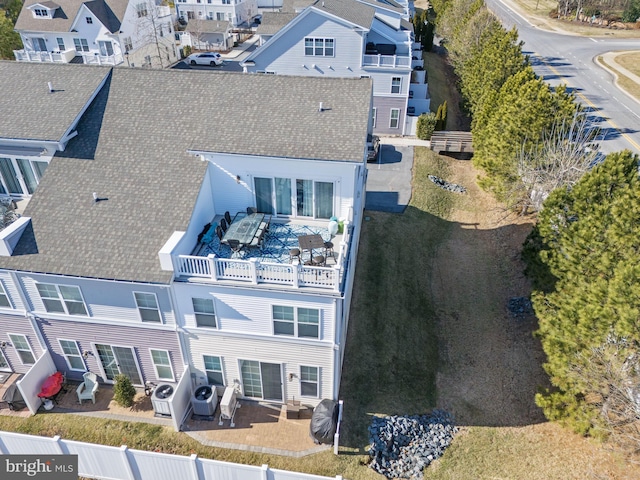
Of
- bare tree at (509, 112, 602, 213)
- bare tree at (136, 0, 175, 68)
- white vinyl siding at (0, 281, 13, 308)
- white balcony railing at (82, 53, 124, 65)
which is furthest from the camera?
bare tree at (136, 0, 175, 68)

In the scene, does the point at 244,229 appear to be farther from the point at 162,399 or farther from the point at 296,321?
the point at 162,399

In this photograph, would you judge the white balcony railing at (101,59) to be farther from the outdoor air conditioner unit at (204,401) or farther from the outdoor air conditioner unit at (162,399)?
the outdoor air conditioner unit at (204,401)

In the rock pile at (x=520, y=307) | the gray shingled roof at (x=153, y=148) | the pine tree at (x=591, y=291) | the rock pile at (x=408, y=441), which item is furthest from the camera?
the rock pile at (x=520, y=307)

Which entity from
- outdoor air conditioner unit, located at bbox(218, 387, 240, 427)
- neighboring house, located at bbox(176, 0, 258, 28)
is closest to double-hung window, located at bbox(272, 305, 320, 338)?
outdoor air conditioner unit, located at bbox(218, 387, 240, 427)

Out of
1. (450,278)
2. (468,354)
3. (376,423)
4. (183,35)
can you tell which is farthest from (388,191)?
(183,35)

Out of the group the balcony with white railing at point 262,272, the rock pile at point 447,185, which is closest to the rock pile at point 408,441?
the balcony with white railing at point 262,272

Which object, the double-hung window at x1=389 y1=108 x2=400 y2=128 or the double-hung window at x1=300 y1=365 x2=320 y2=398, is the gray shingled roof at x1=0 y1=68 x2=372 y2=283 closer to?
the double-hung window at x1=300 y1=365 x2=320 y2=398
